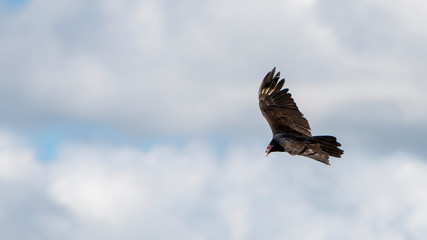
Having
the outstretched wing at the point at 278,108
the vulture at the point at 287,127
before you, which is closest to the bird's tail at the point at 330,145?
the vulture at the point at 287,127

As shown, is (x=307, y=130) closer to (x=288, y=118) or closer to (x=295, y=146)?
(x=288, y=118)

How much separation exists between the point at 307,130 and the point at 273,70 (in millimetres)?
2585

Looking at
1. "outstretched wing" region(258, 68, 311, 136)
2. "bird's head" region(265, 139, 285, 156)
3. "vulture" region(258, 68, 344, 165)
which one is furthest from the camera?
"outstretched wing" region(258, 68, 311, 136)

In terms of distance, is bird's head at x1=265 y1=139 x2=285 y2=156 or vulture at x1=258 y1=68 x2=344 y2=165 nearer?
vulture at x1=258 y1=68 x2=344 y2=165

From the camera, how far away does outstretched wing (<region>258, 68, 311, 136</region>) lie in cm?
2947

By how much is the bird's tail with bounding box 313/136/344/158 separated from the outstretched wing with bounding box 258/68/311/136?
222 centimetres

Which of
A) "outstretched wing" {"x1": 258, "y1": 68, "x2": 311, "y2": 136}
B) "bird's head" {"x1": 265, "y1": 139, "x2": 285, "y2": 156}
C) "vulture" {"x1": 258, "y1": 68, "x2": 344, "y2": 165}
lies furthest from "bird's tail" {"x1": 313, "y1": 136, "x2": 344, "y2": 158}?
"outstretched wing" {"x1": 258, "y1": 68, "x2": 311, "y2": 136}

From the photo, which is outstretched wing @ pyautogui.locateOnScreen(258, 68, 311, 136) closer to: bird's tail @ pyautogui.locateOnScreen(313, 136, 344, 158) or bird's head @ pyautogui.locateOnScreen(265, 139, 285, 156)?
bird's head @ pyautogui.locateOnScreen(265, 139, 285, 156)

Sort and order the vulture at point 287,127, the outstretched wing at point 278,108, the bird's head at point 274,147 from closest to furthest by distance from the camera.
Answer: the vulture at point 287,127 < the bird's head at point 274,147 < the outstretched wing at point 278,108

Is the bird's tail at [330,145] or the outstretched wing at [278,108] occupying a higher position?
the outstretched wing at [278,108]

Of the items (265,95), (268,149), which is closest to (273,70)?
(265,95)

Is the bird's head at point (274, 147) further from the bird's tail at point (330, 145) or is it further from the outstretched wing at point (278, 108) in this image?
the bird's tail at point (330, 145)

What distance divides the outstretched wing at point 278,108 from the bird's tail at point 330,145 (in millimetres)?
2225

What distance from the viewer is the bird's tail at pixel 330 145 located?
1041 inches
